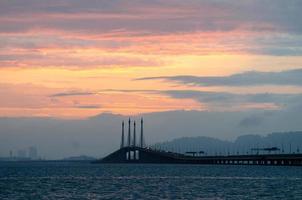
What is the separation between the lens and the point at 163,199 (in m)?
67.1

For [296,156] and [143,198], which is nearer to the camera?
[143,198]

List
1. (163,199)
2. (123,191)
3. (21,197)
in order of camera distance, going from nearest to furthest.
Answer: (163,199), (21,197), (123,191)

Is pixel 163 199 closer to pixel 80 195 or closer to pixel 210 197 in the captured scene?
pixel 210 197

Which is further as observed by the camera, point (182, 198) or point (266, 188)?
point (266, 188)

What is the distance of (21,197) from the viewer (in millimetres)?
71875

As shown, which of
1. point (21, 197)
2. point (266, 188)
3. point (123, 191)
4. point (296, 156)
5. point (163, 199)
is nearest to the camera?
point (163, 199)

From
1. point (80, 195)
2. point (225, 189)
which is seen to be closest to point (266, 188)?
point (225, 189)

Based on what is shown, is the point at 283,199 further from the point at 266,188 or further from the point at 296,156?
the point at 296,156

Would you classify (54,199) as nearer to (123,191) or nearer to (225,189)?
(123,191)

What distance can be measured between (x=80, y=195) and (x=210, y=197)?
1227 centimetres

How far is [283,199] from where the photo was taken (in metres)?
67.7

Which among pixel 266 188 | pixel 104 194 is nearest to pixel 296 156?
pixel 266 188

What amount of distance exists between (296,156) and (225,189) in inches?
4777

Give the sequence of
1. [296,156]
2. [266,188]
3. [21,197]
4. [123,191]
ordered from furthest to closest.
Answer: [296,156], [266,188], [123,191], [21,197]
